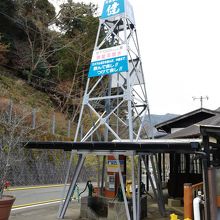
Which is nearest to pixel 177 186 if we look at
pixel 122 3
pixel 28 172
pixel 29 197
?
pixel 29 197

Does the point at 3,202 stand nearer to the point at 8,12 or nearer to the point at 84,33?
the point at 8,12

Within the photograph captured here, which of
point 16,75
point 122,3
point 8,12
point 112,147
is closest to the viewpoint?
point 112,147

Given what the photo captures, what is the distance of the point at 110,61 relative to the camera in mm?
11742

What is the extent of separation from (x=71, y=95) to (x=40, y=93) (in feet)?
11.6

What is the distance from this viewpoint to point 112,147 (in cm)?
949

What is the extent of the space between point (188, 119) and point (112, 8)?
8074 mm

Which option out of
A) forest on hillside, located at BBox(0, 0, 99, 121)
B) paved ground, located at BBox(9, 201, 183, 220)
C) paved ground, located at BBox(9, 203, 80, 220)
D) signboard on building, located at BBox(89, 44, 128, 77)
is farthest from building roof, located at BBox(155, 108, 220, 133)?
forest on hillside, located at BBox(0, 0, 99, 121)

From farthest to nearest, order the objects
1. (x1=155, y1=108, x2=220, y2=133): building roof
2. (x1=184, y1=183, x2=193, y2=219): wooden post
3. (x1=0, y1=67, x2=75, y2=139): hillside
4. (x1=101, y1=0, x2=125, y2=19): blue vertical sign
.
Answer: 1. (x1=0, y1=67, x2=75, y2=139): hillside
2. (x1=155, y1=108, x2=220, y2=133): building roof
3. (x1=101, y1=0, x2=125, y2=19): blue vertical sign
4. (x1=184, y1=183, x2=193, y2=219): wooden post

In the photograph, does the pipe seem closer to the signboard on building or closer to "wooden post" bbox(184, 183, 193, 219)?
"wooden post" bbox(184, 183, 193, 219)

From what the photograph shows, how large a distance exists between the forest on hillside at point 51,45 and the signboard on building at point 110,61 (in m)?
23.4

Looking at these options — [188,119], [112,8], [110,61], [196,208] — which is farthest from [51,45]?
[196,208]

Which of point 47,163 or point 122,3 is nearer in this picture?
point 122,3

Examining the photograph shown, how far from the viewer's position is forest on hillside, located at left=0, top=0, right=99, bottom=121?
114 ft

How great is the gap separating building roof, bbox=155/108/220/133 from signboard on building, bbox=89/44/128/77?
22.2ft
